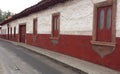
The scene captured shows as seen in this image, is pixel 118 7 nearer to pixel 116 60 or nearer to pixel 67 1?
pixel 116 60

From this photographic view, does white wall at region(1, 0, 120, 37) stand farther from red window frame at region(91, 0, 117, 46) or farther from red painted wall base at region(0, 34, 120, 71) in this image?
red painted wall base at region(0, 34, 120, 71)

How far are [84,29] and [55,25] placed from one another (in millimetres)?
5639

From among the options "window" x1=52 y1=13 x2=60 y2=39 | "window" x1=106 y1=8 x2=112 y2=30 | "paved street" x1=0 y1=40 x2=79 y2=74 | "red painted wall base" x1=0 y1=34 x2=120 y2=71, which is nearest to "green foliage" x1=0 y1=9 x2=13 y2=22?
"red painted wall base" x1=0 y1=34 x2=120 y2=71

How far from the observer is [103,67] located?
10695mm

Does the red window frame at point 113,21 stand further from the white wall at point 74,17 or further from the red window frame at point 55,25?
the red window frame at point 55,25

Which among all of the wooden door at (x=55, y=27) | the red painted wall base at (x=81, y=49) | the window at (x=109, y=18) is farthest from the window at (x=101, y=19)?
the wooden door at (x=55, y=27)

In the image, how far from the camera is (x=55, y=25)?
18625 mm

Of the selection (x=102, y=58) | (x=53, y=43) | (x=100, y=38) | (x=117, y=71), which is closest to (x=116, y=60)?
(x=117, y=71)

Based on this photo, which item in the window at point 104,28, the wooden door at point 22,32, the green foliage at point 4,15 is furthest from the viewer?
the green foliage at point 4,15

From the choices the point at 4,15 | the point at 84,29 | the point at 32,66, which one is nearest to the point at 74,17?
the point at 84,29

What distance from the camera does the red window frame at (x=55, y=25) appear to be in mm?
17753

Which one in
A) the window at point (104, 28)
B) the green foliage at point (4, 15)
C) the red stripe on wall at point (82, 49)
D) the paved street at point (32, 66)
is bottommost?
the paved street at point (32, 66)

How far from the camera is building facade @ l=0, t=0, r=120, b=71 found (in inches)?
410

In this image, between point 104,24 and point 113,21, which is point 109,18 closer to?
point 104,24
